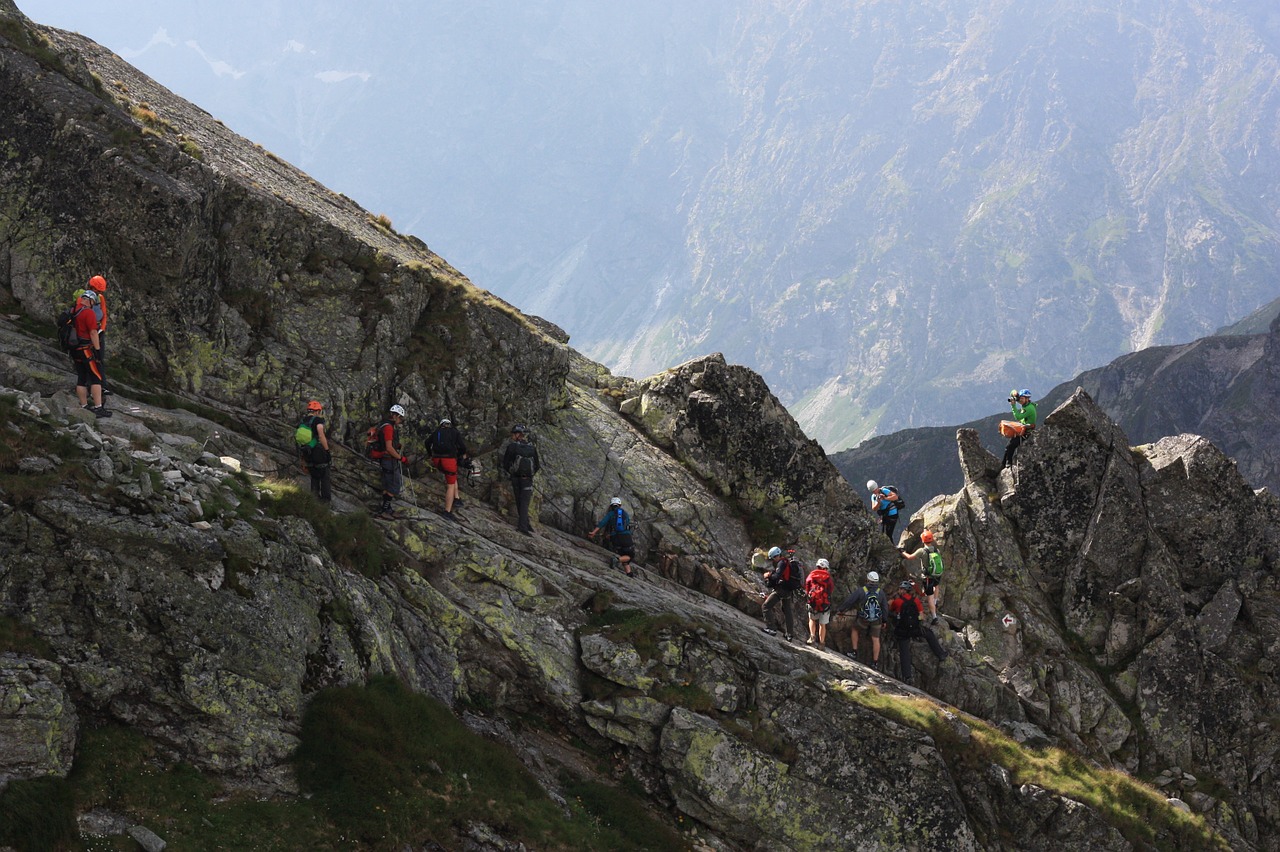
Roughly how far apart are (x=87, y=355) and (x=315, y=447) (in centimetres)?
632

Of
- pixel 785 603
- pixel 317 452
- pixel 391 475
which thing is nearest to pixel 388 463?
pixel 391 475

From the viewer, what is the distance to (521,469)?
32062 millimetres

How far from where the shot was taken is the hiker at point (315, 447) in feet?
87.7

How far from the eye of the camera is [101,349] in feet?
83.8

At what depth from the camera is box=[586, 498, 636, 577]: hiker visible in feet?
110

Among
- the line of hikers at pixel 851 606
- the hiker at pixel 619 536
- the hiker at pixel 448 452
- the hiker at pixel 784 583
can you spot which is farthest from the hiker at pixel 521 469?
the line of hikers at pixel 851 606

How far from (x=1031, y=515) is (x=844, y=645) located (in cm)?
1426

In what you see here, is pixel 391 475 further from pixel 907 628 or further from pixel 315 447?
pixel 907 628

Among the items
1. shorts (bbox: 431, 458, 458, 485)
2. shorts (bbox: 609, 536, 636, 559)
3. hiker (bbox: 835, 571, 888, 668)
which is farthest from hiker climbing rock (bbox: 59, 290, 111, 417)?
hiker (bbox: 835, 571, 888, 668)

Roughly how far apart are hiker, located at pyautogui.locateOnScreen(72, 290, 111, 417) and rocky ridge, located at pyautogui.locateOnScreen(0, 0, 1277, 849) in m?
0.82

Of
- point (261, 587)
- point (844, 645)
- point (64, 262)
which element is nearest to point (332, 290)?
point (64, 262)

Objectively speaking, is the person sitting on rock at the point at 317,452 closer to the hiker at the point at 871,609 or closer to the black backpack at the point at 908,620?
the hiker at the point at 871,609

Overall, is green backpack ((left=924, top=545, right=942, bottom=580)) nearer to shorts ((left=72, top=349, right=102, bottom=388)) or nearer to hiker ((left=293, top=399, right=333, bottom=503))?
hiker ((left=293, top=399, right=333, bottom=503))

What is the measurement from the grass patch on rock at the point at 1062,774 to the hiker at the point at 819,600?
475 cm
